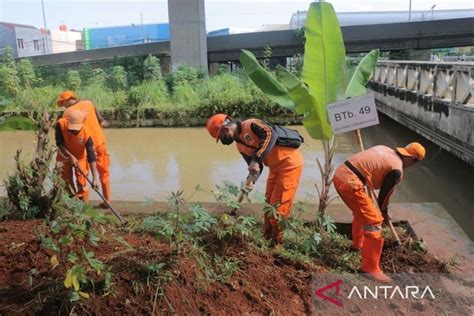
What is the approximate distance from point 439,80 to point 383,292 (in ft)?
21.2

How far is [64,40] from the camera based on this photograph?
164 feet

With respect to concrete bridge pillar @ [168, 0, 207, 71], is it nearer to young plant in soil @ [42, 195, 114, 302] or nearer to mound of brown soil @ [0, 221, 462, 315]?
mound of brown soil @ [0, 221, 462, 315]

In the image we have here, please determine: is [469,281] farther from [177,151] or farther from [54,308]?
[177,151]

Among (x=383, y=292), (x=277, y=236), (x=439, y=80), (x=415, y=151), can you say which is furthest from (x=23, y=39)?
(x=383, y=292)

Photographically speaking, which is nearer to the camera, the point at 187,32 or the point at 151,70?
the point at 151,70

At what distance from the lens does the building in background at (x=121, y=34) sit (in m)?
44.6

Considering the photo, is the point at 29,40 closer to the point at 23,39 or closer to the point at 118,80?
the point at 23,39

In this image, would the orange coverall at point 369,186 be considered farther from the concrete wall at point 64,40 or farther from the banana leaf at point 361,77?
the concrete wall at point 64,40

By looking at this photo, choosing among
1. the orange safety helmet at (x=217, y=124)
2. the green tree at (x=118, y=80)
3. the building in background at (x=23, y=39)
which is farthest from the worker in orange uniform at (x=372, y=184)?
the building in background at (x=23, y=39)

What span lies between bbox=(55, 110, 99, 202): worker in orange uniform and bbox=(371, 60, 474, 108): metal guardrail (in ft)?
18.7

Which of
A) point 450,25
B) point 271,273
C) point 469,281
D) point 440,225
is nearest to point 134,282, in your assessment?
point 271,273

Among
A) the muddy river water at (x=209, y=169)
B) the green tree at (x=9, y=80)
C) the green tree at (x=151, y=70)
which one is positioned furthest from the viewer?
the green tree at (x=151, y=70)

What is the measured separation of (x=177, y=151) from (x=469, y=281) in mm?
7511

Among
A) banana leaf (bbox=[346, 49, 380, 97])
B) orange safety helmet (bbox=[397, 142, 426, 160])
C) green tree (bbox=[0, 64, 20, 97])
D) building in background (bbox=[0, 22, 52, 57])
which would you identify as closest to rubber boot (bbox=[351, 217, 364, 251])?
orange safety helmet (bbox=[397, 142, 426, 160])
